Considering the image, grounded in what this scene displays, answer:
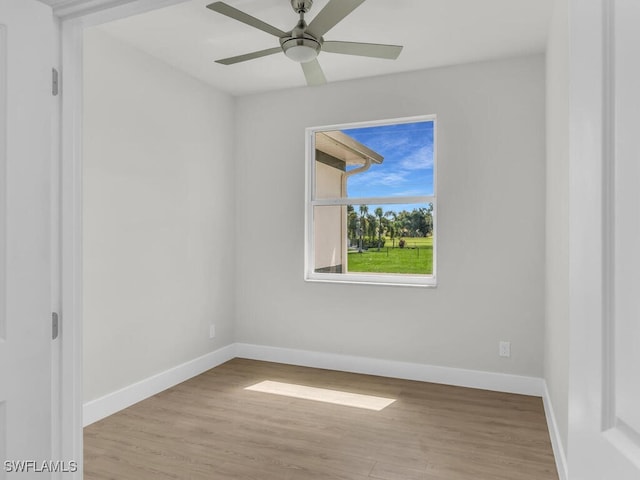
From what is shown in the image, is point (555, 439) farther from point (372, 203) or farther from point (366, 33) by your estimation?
point (366, 33)

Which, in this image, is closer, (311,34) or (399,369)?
(311,34)

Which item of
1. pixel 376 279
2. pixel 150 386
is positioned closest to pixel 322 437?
pixel 150 386

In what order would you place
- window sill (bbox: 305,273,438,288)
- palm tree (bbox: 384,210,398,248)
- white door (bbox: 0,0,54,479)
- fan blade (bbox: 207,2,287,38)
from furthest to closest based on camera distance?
1. palm tree (bbox: 384,210,398,248)
2. window sill (bbox: 305,273,438,288)
3. fan blade (bbox: 207,2,287,38)
4. white door (bbox: 0,0,54,479)

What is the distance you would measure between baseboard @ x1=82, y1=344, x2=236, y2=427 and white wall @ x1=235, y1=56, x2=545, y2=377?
43 centimetres

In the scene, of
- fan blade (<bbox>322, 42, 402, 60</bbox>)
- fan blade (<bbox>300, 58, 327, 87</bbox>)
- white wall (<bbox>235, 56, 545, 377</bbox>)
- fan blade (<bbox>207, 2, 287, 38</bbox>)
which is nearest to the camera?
fan blade (<bbox>207, 2, 287, 38</bbox>)

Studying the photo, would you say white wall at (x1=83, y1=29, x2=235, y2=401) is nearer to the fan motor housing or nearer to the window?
the window

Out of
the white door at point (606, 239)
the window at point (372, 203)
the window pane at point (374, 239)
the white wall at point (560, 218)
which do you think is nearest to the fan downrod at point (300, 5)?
the white wall at point (560, 218)

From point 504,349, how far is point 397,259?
1.10m

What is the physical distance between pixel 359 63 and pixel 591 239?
310cm

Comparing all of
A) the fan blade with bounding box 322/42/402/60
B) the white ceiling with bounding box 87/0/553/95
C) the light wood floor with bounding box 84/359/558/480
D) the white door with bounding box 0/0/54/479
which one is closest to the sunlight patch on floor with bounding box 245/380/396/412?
the light wood floor with bounding box 84/359/558/480

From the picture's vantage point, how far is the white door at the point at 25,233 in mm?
1178

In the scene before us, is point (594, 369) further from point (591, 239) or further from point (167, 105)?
point (167, 105)

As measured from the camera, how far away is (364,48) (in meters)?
2.58

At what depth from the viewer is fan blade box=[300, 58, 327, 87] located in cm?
275
